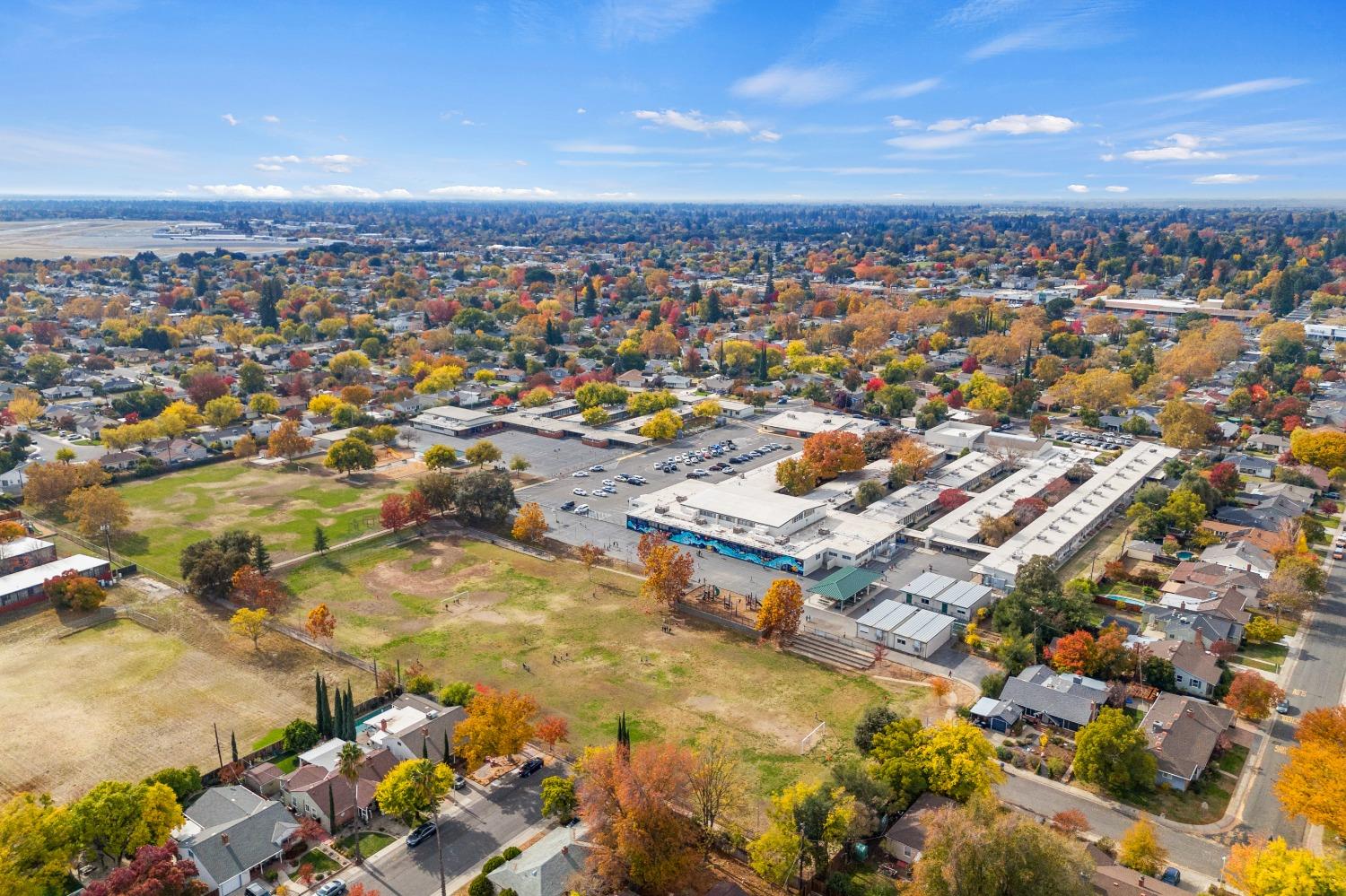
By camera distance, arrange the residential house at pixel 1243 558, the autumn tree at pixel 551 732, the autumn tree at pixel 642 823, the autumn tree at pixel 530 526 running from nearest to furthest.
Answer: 1. the autumn tree at pixel 642 823
2. the autumn tree at pixel 551 732
3. the residential house at pixel 1243 558
4. the autumn tree at pixel 530 526

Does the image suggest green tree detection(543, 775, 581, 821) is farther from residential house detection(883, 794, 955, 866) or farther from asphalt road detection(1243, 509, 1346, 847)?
asphalt road detection(1243, 509, 1346, 847)

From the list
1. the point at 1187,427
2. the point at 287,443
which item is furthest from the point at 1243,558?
the point at 287,443

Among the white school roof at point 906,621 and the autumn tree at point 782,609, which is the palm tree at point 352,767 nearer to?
the autumn tree at point 782,609

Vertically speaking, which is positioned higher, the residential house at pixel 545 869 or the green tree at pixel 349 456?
the green tree at pixel 349 456

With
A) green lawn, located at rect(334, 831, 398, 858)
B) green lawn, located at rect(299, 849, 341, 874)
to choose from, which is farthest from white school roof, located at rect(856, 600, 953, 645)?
green lawn, located at rect(299, 849, 341, 874)

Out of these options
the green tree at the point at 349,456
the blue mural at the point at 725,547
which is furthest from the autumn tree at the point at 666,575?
the green tree at the point at 349,456

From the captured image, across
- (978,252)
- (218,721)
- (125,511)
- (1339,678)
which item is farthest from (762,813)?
(978,252)

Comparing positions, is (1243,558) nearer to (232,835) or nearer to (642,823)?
(642,823)
